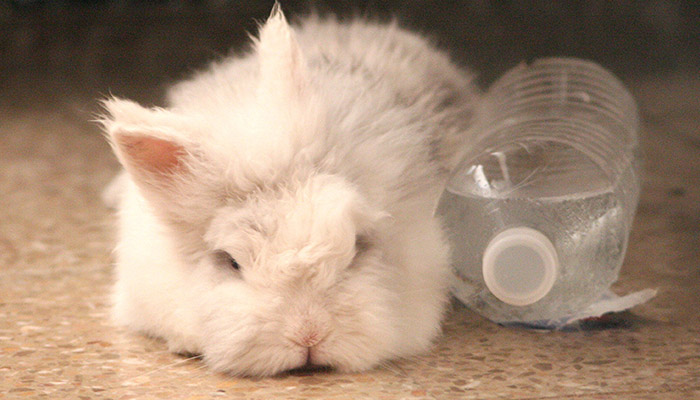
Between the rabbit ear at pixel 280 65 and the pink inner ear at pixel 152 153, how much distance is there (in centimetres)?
25

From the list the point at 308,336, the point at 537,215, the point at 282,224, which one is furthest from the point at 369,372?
the point at 537,215

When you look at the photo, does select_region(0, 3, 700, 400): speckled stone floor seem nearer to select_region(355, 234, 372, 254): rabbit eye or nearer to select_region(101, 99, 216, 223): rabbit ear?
select_region(355, 234, 372, 254): rabbit eye

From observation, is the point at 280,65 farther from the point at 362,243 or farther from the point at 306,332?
the point at 306,332

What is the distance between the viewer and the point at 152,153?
190cm

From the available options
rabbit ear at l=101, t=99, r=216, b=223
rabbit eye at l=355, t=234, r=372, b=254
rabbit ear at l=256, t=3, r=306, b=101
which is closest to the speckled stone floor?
rabbit eye at l=355, t=234, r=372, b=254

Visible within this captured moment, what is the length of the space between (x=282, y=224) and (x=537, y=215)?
0.73m

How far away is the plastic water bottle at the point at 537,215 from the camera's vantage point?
1980 millimetres

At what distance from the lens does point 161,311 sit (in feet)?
6.73

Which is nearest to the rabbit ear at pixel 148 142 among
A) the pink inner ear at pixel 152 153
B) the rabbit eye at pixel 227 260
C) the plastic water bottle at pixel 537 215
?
the pink inner ear at pixel 152 153

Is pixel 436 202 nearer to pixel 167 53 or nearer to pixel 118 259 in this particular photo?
pixel 118 259

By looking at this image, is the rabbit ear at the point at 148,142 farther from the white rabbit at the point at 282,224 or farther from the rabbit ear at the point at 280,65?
the rabbit ear at the point at 280,65

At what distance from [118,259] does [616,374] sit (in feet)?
4.07

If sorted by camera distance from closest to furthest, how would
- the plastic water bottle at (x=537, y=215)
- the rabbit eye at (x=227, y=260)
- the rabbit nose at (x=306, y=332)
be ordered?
the rabbit nose at (x=306, y=332) → the rabbit eye at (x=227, y=260) → the plastic water bottle at (x=537, y=215)

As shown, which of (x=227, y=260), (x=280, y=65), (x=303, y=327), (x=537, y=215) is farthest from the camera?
(x=537, y=215)
